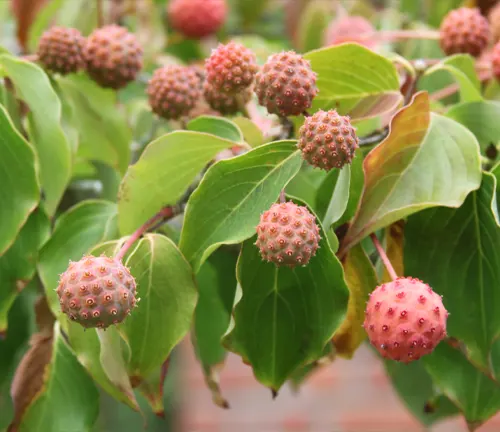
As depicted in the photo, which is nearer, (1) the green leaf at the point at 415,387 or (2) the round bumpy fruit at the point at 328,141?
(2) the round bumpy fruit at the point at 328,141

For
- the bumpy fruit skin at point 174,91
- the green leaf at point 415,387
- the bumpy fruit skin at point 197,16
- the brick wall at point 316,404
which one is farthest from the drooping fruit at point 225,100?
the brick wall at point 316,404

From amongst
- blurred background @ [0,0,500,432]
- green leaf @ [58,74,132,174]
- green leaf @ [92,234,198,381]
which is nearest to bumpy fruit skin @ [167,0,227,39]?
blurred background @ [0,0,500,432]

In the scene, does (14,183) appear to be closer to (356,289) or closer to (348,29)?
(356,289)

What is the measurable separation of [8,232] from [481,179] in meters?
0.33

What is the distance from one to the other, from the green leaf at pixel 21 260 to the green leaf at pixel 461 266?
277mm

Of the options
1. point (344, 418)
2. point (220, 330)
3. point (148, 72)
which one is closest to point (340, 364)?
point (344, 418)

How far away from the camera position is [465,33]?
26.7 inches

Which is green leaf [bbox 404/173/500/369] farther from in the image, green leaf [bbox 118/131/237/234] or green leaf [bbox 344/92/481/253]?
green leaf [bbox 118/131/237/234]

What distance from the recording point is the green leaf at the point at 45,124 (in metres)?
0.56

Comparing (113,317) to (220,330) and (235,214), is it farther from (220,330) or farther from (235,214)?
(220,330)

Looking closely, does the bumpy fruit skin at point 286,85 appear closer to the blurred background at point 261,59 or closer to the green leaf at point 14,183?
the green leaf at point 14,183

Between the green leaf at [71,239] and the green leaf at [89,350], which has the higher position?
the green leaf at [71,239]

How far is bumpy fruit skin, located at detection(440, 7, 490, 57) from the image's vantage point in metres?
0.68

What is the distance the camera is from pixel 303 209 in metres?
0.44
